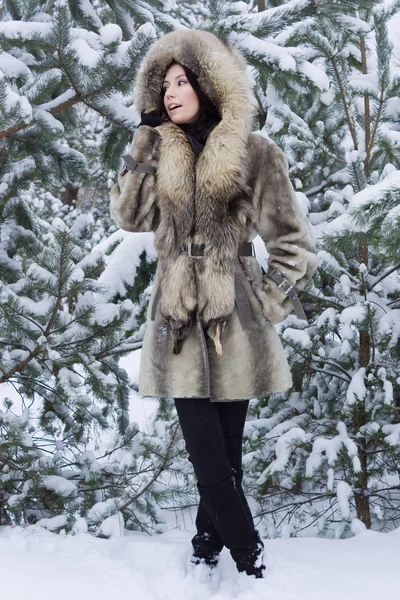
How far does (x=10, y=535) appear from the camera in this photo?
113 inches

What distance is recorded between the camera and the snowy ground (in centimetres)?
234

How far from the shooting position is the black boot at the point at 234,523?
2406mm

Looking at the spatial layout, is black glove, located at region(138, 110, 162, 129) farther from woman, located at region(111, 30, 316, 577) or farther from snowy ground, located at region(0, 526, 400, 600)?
snowy ground, located at region(0, 526, 400, 600)

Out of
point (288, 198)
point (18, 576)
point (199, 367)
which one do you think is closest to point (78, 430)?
point (18, 576)

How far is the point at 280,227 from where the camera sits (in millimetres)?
2566

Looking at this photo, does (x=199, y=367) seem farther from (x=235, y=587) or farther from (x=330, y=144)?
(x=330, y=144)

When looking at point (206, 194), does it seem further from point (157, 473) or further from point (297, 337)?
point (157, 473)

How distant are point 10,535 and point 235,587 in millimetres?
1073

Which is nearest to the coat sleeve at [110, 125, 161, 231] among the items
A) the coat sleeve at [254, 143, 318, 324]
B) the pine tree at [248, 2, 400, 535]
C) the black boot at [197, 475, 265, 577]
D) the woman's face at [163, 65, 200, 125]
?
the woman's face at [163, 65, 200, 125]

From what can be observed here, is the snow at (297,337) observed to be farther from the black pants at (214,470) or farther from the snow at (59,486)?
the snow at (59,486)

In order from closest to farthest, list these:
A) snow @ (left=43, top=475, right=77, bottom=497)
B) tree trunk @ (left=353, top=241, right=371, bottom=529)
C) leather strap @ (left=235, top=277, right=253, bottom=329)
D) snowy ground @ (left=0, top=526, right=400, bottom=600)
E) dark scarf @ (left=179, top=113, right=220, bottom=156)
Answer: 1. snowy ground @ (left=0, top=526, right=400, bottom=600)
2. leather strap @ (left=235, top=277, right=253, bottom=329)
3. dark scarf @ (left=179, top=113, right=220, bottom=156)
4. snow @ (left=43, top=475, right=77, bottom=497)
5. tree trunk @ (left=353, top=241, right=371, bottom=529)

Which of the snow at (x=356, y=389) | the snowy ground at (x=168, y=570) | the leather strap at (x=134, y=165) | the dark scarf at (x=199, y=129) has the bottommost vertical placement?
the snowy ground at (x=168, y=570)

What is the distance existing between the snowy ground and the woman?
0.13m

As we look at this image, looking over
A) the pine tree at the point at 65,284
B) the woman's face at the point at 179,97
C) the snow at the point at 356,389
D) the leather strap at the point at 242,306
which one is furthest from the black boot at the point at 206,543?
the woman's face at the point at 179,97
